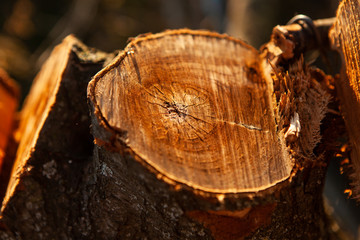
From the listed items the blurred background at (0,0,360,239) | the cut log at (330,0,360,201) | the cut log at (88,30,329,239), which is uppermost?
the blurred background at (0,0,360,239)

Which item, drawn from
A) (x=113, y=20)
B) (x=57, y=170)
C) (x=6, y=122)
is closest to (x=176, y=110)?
(x=57, y=170)

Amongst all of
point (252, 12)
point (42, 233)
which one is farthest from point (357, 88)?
point (252, 12)

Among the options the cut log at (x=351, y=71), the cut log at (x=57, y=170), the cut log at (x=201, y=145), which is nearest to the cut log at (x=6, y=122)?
the cut log at (x=57, y=170)

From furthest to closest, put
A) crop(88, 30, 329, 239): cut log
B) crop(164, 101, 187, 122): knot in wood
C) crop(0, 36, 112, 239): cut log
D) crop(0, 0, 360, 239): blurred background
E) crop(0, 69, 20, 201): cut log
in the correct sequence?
crop(0, 0, 360, 239): blurred background < crop(0, 69, 20, 201): cut log < crop(0, 36, 112, 239): cut log < crop(164, 101, 187, 122): knot in wood < crop(88, 30, 329, 239): cut log

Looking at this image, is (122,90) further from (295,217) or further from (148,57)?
(295,217)

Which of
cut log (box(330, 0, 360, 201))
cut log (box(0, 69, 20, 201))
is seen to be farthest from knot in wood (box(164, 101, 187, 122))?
cut log (box(0, 69, 20, 201))

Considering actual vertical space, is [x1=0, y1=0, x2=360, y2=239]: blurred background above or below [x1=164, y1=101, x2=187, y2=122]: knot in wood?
above

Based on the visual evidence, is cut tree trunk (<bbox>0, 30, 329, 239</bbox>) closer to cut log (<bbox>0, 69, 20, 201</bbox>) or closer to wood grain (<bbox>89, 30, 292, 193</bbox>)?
wood grain (<bbox>89, 30, 292, 193</bbox>)
